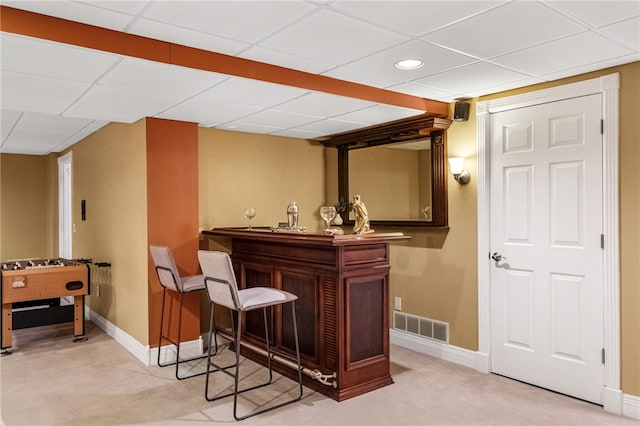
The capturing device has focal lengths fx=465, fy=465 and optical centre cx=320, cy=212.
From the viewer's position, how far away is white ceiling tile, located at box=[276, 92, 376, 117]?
10.9 ft

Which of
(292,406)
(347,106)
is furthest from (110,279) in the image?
(347,106)

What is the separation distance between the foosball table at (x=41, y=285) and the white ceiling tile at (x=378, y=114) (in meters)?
3.03

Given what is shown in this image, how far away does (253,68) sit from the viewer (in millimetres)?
2836

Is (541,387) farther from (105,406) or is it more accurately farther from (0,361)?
(0,361)

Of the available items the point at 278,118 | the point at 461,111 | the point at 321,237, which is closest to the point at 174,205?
the point at 278,118

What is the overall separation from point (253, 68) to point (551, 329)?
8.98 ft

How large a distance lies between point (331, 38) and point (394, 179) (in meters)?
2.26

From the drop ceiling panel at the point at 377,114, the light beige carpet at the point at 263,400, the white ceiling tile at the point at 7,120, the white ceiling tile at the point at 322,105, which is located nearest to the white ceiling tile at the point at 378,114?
the drop ceiling panel at the point at 377,114

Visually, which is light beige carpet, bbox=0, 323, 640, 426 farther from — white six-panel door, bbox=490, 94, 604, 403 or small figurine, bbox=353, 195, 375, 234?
small figurine, bbox=353, 195, 375, 234

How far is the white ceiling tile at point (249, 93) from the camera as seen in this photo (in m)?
2.93

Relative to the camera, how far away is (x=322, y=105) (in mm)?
3525

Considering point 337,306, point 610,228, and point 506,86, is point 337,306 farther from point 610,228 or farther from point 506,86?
point 506,86

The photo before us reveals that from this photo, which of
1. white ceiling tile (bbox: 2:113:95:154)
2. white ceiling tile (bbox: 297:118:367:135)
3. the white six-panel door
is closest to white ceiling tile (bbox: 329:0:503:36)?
the white six-panel door

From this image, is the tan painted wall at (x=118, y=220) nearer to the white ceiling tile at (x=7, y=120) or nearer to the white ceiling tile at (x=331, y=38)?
the white ceiling tile at (x=7, y=120)
